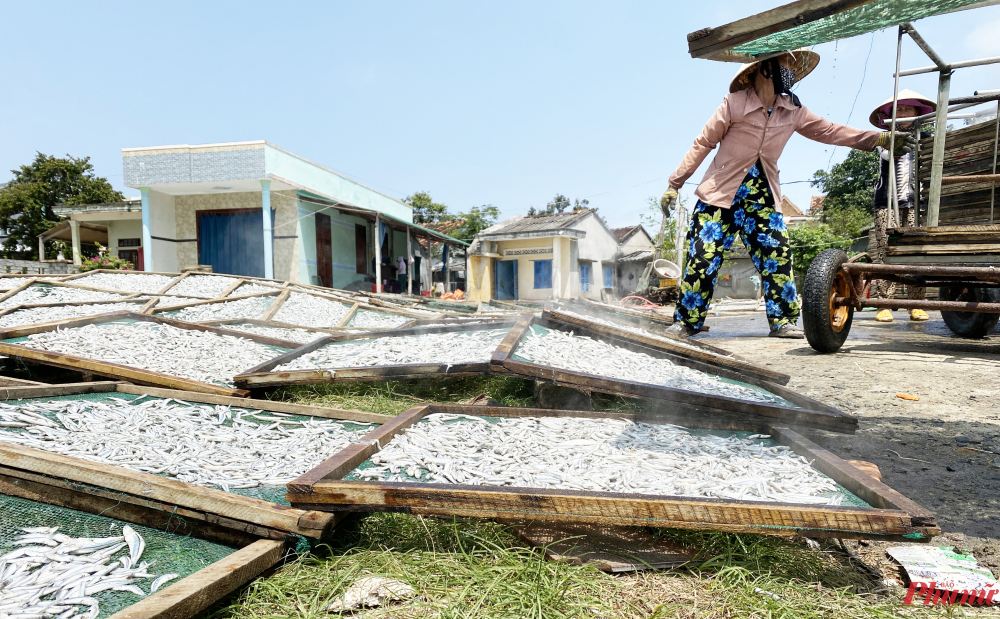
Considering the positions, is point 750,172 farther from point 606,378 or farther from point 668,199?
point 606,378

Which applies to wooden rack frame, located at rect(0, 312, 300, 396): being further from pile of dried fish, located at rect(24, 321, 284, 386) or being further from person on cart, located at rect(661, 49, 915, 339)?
person on cart, located at rect(661, 49, 915, 339)

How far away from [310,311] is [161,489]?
209 inches

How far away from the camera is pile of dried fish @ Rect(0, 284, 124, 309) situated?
216 inches

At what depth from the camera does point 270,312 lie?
608cm

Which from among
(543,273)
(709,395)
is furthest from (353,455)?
(543,273)

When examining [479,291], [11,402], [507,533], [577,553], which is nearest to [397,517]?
[507,533]

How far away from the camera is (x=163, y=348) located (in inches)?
157

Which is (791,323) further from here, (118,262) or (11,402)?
(118,262)

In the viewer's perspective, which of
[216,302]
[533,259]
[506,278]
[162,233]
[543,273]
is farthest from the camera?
[506,278]

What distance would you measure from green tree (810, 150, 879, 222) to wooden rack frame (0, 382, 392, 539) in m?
28.3

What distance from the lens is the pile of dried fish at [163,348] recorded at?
3566 mm

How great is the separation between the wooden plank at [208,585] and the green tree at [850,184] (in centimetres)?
2836

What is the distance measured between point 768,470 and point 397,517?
129 centimetres

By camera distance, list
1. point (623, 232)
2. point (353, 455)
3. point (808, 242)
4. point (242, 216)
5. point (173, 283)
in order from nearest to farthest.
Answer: point (353, 455)
point (173, 283)
point (242, 216)
point (808, 242)
point (623, 232)
